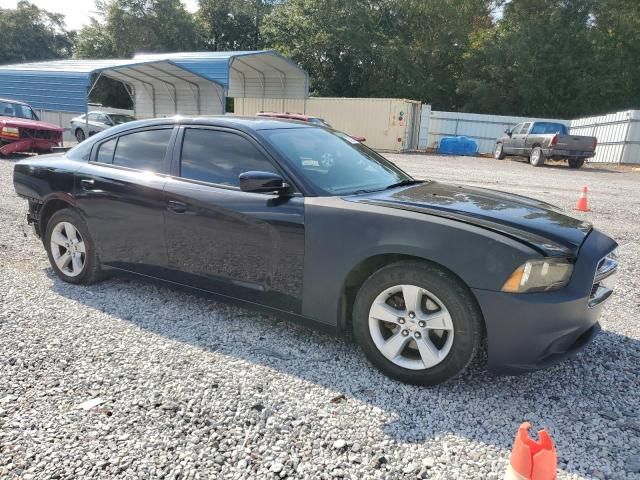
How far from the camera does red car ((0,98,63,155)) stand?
1395 centimetres

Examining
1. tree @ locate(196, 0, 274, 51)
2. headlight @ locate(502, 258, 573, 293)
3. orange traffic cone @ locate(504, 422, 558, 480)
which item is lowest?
orange traffic cone @ locate(504, 422, 558, 480)

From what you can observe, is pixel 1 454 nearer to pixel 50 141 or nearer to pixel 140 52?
pixel 50 141

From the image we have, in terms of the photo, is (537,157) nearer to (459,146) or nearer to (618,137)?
(618,137)

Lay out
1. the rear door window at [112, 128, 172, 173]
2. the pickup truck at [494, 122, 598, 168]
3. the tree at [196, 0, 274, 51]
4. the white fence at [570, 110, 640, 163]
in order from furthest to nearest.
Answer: the tree at [196, 0, 274, 51]
the white fence at [570, 110, 640, 163]
the pickup truck at [494, 122, 598, 168]
the rear door window at [112, 128, 172, 173]

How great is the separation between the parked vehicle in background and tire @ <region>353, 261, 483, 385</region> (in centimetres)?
2062

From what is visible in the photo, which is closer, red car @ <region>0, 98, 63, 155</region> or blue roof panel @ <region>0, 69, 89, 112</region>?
red car @ <region>0, 98, 63, 155</region>

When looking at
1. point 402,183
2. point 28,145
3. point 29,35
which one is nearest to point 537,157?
point 402,183

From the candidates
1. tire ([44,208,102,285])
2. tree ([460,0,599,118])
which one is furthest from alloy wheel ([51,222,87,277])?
tree ([460,0,599,118])

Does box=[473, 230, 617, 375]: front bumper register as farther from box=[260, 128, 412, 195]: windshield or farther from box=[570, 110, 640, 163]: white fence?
box=[570, 110, 640, 163]: white fence

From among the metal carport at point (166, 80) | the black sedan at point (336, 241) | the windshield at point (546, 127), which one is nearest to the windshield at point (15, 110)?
the metal carport at point (166, 80)

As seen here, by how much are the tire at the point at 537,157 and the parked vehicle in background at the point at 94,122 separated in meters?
16.8

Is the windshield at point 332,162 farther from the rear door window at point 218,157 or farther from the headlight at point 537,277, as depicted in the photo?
the headlight at point 537,277

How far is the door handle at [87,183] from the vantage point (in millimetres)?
4264

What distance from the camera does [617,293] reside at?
4641 mm
